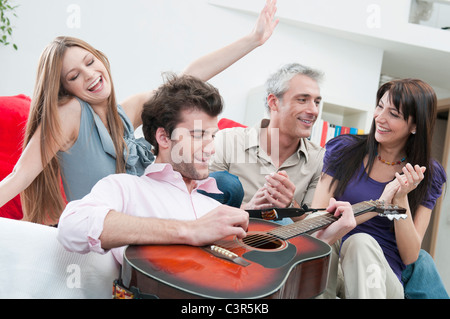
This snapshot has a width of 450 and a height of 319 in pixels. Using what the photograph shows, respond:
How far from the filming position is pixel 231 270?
0.99 meters

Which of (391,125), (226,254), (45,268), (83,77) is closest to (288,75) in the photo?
(391,125)

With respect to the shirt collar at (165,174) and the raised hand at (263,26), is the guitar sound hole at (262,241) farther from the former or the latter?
the raised hand at (263,26)

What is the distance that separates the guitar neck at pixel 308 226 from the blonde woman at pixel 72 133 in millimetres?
621

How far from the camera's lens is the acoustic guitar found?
884 millimetres

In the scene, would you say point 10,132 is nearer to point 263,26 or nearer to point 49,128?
point 49,128

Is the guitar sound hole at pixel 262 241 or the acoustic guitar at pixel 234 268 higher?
the acoustic guitar at pixel 234 268

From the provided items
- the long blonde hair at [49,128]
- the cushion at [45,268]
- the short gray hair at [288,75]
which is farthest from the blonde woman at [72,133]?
the short gray hair at [288,75]

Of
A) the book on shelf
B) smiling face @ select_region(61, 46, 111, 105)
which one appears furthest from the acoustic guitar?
the book on shelf

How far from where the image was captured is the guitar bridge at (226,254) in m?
1.04

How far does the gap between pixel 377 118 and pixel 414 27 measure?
9.46 feet

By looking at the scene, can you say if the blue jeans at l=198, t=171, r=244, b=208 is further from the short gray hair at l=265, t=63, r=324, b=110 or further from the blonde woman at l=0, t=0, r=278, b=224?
the short gray hair at l=265, t=63, r=324, b=110

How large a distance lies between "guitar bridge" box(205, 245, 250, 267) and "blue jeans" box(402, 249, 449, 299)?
0.99 m

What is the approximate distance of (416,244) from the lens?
1.71 meters

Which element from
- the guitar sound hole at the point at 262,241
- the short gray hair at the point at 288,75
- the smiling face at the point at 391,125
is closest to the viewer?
the guitar sound hole at the point at 262,241
